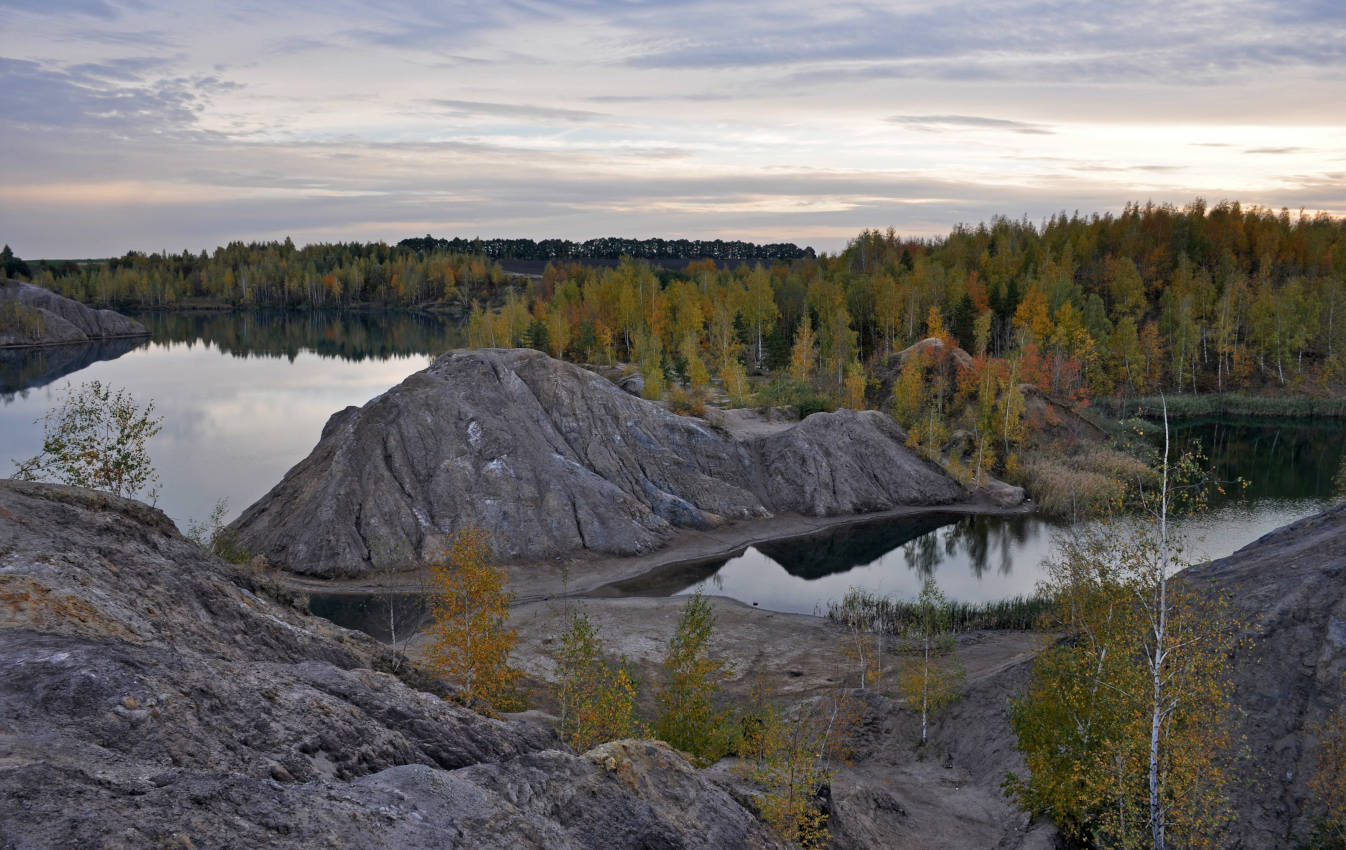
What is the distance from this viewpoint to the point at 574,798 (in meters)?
15.2

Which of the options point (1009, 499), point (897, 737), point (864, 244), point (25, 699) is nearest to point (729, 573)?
point (897, 737)

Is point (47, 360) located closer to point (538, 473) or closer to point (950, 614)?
point (538, 473)

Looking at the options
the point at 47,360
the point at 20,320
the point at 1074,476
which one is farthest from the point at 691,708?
the point at 20,320

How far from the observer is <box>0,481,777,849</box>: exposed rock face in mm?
10391

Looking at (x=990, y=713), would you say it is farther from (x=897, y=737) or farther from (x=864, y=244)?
(x=864, y=244)

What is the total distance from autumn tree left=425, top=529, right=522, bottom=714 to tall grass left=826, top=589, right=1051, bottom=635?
19.3 m

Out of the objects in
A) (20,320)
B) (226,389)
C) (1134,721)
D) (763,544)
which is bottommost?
(763,544)

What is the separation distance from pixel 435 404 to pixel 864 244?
128 meters

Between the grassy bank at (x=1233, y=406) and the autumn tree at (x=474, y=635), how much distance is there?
89.1m

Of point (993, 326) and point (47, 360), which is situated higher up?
point (993, 326)

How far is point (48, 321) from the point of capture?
164 m

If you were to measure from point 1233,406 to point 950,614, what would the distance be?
270 ft

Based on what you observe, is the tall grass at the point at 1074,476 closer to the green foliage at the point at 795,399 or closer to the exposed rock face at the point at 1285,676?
the green foliage at the point at 795,399

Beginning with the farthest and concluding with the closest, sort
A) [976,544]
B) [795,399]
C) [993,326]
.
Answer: [993,326]
[795,399]
[976,544]
